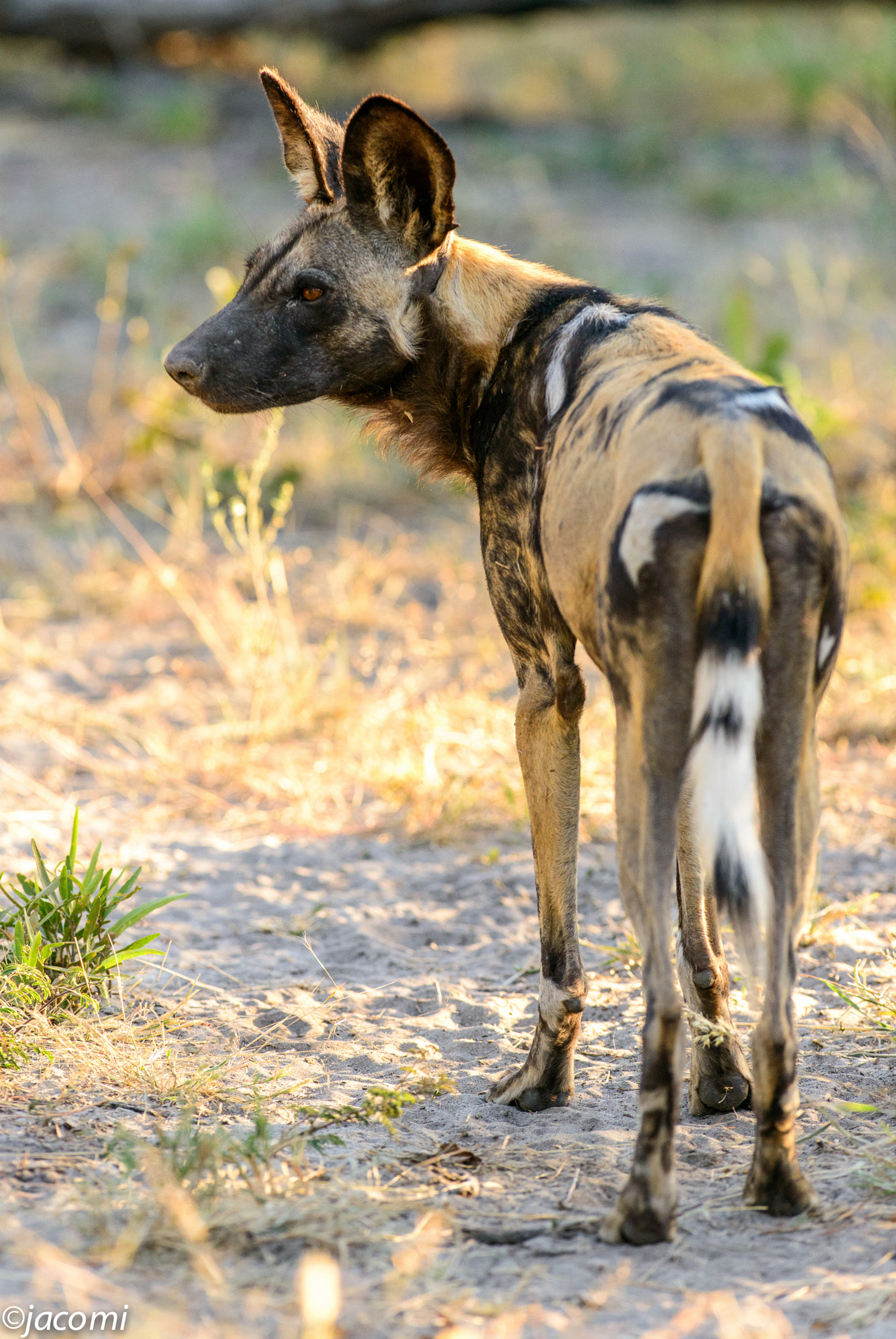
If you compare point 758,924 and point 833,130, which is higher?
point 833,130

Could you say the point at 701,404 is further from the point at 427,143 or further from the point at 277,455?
the point at 277,455

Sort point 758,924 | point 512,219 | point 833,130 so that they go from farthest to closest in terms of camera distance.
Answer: point 833,130 → point 512,219 → point 758,924

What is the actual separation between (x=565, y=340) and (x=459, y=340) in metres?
0.31

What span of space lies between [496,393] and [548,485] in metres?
0.47

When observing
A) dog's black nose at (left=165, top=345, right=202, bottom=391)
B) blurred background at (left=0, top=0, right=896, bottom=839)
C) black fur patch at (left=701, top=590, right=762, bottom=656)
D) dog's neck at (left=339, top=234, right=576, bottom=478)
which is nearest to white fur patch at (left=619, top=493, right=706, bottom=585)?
black fur patch at (left=701, top=590, right=762, bottom=656)

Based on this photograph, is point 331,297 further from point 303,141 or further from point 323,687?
point 323,687

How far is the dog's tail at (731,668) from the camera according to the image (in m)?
2.04

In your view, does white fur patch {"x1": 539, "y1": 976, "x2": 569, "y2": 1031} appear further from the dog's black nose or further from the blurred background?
the dog's black nose

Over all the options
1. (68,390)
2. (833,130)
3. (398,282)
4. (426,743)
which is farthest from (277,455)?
(833,130)

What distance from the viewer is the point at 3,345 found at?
24.4 feet

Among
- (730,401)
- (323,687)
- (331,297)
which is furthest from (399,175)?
(323,687)

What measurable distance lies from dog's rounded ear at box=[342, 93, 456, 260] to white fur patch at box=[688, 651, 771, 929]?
1342mm

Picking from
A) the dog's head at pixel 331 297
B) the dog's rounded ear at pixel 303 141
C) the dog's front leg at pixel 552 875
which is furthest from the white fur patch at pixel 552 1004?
the dog's rounded ear at pixel 303 141

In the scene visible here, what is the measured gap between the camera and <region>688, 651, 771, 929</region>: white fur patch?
6.75 ft
